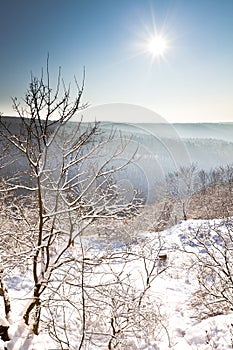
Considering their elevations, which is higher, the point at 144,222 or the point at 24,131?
the point at 24,131

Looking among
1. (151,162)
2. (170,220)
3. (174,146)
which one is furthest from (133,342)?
(174,146)

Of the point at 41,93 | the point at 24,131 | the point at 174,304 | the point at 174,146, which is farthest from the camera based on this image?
the point at 174,146

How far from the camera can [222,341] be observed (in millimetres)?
5457

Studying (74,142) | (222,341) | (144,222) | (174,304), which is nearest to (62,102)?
(74,142)

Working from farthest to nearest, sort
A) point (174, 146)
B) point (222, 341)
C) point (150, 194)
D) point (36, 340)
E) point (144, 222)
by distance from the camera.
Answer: point (174, 146), point (150, 194), point (144, 222), point (222, 341), point (36, 340)

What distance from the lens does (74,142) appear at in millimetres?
4914

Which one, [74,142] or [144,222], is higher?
[74,142]

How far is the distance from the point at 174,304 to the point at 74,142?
8.42 metres

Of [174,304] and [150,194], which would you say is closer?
[174,304]

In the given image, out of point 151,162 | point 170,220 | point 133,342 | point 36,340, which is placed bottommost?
point 170,220

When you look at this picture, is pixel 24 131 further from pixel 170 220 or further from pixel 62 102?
pixel 170 220

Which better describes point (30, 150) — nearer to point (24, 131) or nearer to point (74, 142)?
point (24, 131)

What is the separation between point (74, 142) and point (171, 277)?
10.9 m

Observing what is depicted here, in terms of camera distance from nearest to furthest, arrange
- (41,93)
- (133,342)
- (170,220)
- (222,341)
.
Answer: (41,93) → (222,341) → (133,342) → (170,220)
